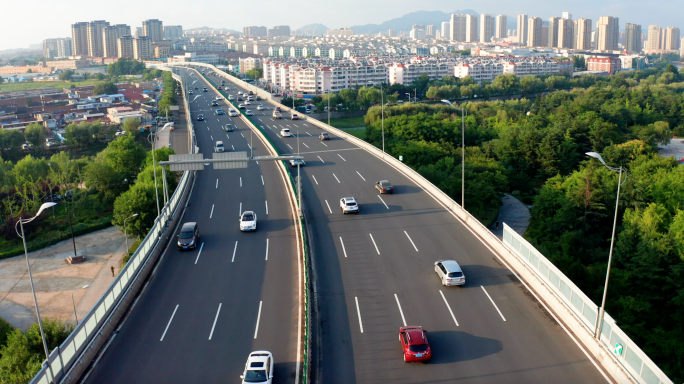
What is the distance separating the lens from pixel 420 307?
66.4 ft

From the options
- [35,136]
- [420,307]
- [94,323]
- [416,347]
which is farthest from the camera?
[35,136]

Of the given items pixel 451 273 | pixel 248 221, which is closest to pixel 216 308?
pixel 248 221

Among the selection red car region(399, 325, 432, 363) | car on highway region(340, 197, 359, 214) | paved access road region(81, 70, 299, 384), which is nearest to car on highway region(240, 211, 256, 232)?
paved access road region(81, 70, 299, 384)

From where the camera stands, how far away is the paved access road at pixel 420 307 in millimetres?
16408

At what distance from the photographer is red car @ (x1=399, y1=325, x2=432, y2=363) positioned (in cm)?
1664

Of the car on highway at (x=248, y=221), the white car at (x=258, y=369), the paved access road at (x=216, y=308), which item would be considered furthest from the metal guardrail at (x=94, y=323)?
the white car at (x=258, y=369)

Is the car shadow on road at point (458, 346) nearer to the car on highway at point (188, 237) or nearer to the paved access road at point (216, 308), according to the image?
the paved access road at point (216, 308)

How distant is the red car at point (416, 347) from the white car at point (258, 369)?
419 centimetres

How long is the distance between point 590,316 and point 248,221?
17889 mm

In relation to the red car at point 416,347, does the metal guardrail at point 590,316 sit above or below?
above

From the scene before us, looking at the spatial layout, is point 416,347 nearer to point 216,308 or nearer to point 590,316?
point 590,316

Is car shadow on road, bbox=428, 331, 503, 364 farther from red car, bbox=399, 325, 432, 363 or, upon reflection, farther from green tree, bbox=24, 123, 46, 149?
green tree, bbox=24, 123, 46, 149

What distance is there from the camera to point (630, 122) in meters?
83.2

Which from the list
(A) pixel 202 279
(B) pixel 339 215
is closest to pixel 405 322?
(A) pixel 202 279
